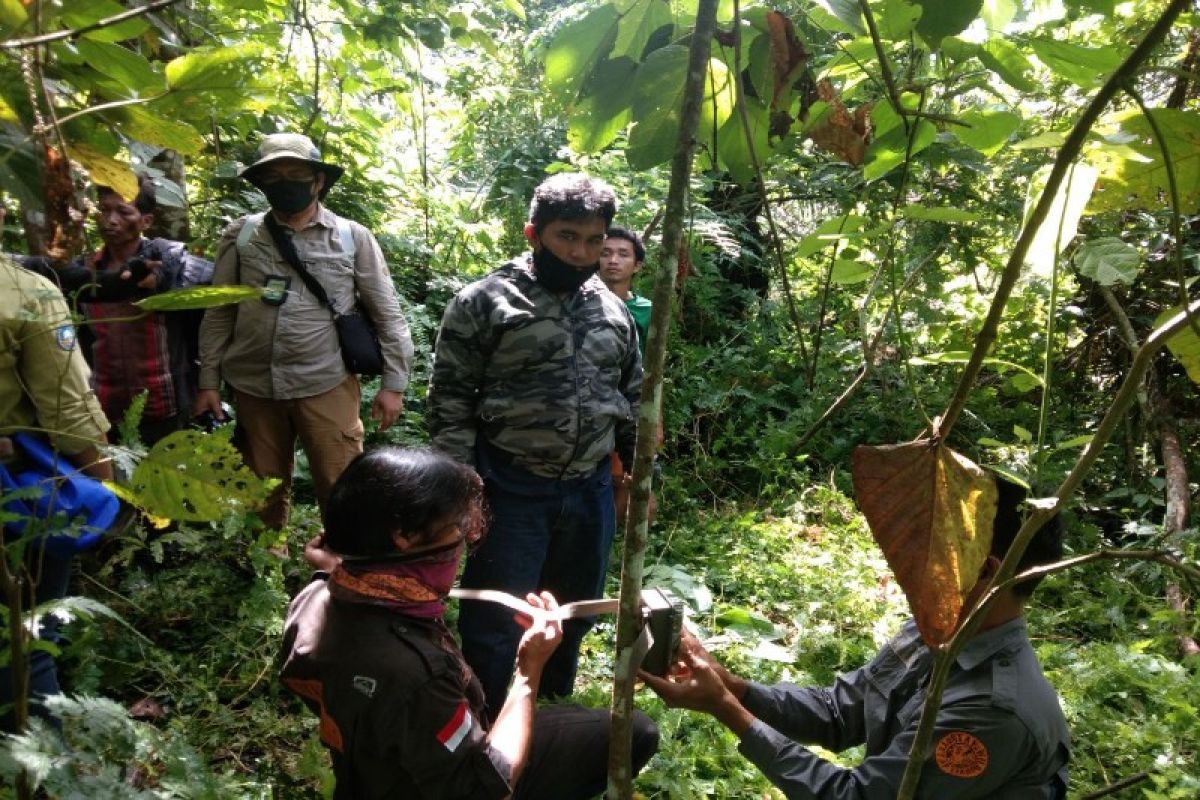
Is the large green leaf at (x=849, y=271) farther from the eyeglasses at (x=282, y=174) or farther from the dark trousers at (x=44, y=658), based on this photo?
the eyeglasses at (x=282, y=174)

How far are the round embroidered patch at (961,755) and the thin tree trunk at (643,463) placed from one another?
0.76 meters

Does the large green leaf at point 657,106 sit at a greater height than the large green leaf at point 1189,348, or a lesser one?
greater

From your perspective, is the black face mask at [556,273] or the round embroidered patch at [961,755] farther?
the black face mask at [556,273]

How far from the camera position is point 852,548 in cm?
480

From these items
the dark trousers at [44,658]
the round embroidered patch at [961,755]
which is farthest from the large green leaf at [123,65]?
the round embroidered patch at [961,755]

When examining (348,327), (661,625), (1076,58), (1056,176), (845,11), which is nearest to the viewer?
(1056,176)

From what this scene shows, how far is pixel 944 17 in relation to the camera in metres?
0.90

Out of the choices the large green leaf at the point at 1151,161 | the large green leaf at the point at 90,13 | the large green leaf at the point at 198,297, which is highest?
the large green leaf at the point at 90,13

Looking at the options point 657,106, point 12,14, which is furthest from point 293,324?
point 657,106

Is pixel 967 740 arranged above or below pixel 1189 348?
below

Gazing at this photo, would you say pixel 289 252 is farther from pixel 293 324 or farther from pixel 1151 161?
pixel 1151 161

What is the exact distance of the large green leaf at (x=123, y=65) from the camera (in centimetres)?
104

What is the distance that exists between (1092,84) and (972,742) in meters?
1.24

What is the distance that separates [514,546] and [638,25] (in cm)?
185
